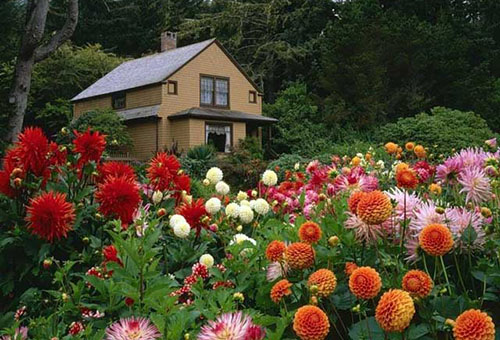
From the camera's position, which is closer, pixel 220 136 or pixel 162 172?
pixel 162 172

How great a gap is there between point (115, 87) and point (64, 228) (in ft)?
74.1

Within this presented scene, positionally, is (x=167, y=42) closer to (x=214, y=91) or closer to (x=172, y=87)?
(x=214, y=91)

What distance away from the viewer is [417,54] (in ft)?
80.2

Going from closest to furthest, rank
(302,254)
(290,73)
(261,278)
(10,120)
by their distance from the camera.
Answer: (302,254) → (261,278) → (10,120) → (290,73)

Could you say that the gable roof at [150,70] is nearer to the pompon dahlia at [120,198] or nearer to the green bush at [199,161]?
the green bush at [199,161]

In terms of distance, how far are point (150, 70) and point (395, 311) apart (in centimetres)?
2321

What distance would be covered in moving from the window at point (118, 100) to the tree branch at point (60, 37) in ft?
46.7

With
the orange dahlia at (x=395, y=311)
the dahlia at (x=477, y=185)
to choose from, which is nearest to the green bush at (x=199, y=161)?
the dahlia at (x=477, y=185)

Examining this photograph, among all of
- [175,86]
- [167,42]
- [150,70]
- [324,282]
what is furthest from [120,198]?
[167,42]

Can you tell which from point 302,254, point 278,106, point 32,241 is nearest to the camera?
point 302,254

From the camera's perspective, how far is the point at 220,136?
75.1 feet

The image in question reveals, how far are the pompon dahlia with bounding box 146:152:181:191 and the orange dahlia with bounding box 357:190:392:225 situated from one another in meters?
1.37

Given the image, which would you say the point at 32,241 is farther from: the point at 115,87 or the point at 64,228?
the point at 115,87

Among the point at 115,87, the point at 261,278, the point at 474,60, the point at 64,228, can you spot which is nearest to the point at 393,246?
the point at 261,278
